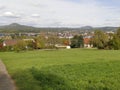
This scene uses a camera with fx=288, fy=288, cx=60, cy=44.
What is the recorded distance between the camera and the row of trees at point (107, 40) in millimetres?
80387

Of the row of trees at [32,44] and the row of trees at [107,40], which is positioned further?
the row of trees at [107,40]

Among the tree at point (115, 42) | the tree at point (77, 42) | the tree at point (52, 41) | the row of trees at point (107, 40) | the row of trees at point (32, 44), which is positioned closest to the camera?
the row of trees at point (32, 44)

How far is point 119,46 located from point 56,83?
68.1 meters

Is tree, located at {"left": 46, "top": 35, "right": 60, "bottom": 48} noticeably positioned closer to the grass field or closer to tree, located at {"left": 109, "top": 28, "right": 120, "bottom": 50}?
tree, located at {"left": 109, "top": 28, "right": 120, "bottom": 50}

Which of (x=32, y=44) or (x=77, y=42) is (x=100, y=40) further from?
(x=77, y=42)

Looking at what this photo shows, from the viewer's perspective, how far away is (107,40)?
8550 cm

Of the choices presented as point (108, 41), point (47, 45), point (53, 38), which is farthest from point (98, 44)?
point (53, 38)

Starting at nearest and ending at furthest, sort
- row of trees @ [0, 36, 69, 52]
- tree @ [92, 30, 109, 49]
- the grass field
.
A: 1. the grass field
2. row of trees @ [0, 36, 69, 52]
3. tree @ [92, 30, 109, 49]

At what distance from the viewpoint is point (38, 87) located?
1263 centimetres

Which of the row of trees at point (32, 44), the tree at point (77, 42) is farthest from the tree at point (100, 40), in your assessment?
the tree at point (77, 42)

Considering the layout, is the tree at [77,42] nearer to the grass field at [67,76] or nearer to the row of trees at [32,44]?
the row of trees at [32,44]

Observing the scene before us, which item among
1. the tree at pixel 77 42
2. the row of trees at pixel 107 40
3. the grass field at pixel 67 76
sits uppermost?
the grass field at pixel 67 76

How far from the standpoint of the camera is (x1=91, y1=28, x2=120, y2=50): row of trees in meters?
80.4

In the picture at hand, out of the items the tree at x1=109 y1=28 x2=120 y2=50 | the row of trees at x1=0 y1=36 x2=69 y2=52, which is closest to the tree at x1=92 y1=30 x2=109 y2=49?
the tree at x1=109 y1=28 x2=120 y2=50
